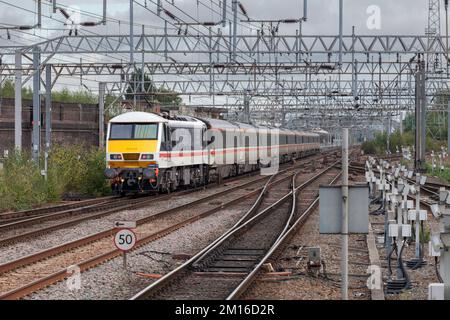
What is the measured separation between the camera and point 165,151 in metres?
27.6

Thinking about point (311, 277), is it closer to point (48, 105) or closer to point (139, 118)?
point (139, 118)

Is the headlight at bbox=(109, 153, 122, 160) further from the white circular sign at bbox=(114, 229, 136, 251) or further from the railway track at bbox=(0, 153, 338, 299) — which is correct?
the white circular sign at bbox=(114, 229, 136, 251)

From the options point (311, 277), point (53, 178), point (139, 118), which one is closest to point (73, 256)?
point (311, 277)

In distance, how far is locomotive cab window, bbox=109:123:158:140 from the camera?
2725 centimetres

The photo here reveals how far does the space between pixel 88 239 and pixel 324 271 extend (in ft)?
18.3

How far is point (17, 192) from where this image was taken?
2483 centimetres

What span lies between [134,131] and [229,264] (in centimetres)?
1412

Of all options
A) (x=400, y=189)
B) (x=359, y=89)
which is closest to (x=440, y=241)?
(x=400, y=189)

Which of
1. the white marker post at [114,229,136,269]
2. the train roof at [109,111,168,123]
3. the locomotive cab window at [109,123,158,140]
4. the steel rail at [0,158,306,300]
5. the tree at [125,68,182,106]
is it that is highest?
the tree at [125,68,182,106]

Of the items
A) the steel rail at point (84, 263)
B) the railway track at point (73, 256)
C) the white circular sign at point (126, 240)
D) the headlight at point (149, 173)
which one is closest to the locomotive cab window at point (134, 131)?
the headlight at point (149, 173)

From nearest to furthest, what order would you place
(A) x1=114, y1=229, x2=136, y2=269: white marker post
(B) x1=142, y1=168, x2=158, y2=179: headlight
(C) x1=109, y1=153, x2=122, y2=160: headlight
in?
1. (A) x1=114, y1=229, x2=136, y2=269: white marker post
2. (B) x1=142, y1=168, x2=158, y2=179: headlight
3. (C) x1=109, y1=153, x2=122, y2=160: headlight

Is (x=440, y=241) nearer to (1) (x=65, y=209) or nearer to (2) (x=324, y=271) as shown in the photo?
(2) (x=324, y=271)

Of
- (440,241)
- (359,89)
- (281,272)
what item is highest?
(359,89)

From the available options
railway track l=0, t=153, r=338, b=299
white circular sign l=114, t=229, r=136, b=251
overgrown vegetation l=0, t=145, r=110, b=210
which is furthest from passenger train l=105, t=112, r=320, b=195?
white circular sign l=114, t=229, r=136, b=251
